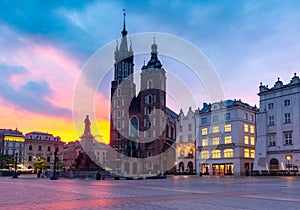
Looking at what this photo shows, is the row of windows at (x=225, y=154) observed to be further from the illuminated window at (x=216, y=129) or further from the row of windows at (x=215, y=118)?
the row of windows at (x=215, y=118)

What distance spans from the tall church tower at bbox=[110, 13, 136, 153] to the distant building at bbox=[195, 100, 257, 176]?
36696 mm

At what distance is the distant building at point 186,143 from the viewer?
8812 cm

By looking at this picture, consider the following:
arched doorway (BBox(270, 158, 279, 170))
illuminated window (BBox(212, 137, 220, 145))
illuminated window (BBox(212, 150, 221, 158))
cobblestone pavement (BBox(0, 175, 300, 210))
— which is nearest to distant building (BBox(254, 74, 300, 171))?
arched doorway (BBox(270, 158, 279, 170))

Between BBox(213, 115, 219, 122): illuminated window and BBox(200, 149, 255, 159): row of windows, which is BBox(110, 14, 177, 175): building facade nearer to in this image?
BBox(200, 149, 255, 159): row of windows

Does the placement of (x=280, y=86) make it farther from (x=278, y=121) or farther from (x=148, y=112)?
(x=148, y=112)

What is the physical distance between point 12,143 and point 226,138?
273 ft

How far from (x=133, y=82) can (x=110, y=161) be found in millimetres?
31739

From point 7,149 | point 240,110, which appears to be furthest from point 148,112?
point 7,149

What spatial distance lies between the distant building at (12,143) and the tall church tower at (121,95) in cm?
3501

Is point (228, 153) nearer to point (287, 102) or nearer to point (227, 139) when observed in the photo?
point (227, 139)

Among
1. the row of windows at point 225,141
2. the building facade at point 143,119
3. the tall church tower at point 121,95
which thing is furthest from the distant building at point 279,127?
the tall church tower at point 121,95

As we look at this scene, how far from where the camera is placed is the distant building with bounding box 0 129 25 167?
407 feet

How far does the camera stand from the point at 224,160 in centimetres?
7719

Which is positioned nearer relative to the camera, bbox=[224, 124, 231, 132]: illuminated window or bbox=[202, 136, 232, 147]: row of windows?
bbox=[202, 136, 232, 147]: row of windows
